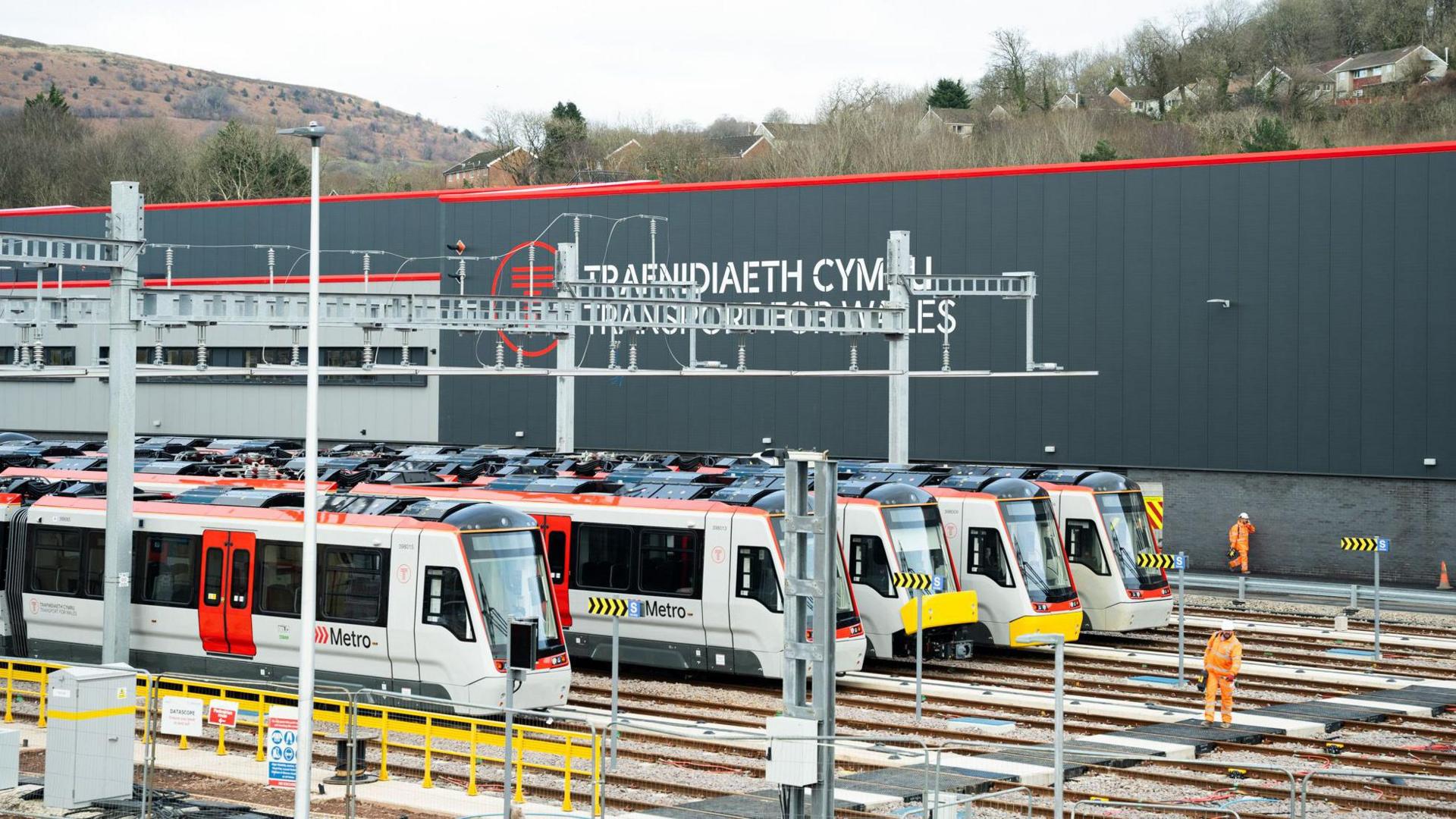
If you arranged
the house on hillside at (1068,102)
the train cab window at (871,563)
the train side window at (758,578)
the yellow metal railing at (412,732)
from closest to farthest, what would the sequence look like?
the yellow metal railing at (412,732)
the train side window at (758,578)
the train cab window at (871,563)
the house on hillside at (1068,102)

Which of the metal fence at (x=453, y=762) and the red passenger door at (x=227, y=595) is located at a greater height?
the red passenger door at (x=227, y=595)

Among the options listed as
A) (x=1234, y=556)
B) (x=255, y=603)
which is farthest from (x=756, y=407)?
(x=255, y=603)

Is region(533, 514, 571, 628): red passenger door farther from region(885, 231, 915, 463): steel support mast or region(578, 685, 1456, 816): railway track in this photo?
region(885, 231, 915, 463): steel support mast

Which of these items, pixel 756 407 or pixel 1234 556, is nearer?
pixel 1234 556

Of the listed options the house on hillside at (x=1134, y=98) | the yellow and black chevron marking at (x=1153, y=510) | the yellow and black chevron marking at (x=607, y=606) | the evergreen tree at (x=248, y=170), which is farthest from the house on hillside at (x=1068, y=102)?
the yellow and black chevron marking at (x=607, y=606)

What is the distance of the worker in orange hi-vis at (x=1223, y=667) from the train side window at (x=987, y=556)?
4757mm

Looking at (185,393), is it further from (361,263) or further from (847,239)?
(847,239)

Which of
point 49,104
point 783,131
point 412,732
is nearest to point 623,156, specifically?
point 783,131

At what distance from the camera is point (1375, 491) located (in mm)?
36406

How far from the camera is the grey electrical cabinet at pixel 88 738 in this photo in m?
15.3

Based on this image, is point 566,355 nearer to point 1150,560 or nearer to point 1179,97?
point 1150,560

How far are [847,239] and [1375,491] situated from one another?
14.6m

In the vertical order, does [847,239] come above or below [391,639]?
above

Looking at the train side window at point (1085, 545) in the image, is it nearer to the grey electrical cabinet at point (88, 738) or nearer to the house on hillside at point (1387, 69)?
the grey electrical cabinet at point (88, 738)
